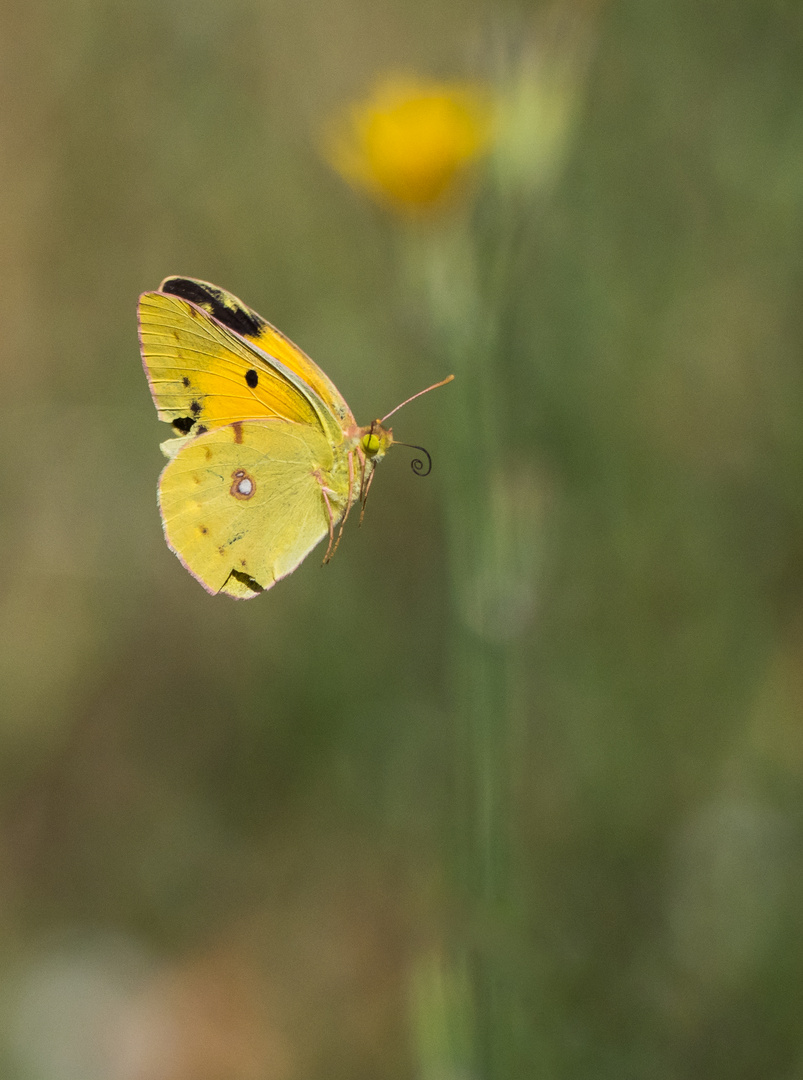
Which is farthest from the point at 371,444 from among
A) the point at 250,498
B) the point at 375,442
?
the point at 250,498

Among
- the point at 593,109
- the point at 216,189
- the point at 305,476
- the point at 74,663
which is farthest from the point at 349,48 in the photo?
the point at 305,476

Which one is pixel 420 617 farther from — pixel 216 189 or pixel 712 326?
pixel 216 189

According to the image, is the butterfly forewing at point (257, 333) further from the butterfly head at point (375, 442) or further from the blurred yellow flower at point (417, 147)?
the blurred yellow flower at point (417, 147)

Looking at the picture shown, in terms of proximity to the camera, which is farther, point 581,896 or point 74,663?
point 74,663

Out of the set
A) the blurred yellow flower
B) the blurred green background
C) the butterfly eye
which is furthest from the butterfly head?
the blurred green background

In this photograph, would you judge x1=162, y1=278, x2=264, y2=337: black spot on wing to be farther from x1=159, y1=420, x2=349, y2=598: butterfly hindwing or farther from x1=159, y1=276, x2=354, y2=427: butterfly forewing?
x1=159, y1=420, x2=349, y2=598: butterfly hindwing

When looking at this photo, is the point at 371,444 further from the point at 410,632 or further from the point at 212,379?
the point at 410,632

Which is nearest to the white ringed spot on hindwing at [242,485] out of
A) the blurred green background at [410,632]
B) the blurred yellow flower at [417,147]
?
the blurred yellow flower at [417,147]
